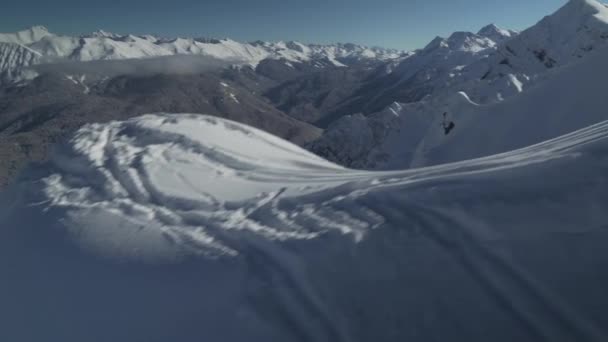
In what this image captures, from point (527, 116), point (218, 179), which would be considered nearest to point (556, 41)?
point (527, 116)

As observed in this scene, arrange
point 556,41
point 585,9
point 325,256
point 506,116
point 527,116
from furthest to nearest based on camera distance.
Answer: point 556,41
point 585,9
point 506,116
point 527,116
point 325,256

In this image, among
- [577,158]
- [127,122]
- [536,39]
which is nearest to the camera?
[577,158]

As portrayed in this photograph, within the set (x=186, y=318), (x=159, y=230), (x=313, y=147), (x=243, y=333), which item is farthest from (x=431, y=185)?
(x=313, y=147)

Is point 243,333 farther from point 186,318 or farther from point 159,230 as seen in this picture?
point 159,230

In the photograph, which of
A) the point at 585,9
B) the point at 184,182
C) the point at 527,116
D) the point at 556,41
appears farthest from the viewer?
the point at 556,41

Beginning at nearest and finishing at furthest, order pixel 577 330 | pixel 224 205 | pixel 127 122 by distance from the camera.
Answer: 1. pixel 577 330
2. pixel 224 205
3. pixel 127 122

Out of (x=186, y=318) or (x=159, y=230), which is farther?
(x=159, y=230)

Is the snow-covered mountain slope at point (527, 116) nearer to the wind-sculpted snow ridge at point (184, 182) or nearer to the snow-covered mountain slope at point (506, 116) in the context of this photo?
the snow-covered mountain slope at point (506, 116)

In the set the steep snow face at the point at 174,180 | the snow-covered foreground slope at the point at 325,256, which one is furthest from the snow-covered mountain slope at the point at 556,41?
the snow-covered foreground slope at the point at 325,256

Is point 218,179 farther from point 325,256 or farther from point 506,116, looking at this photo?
point 506,116
